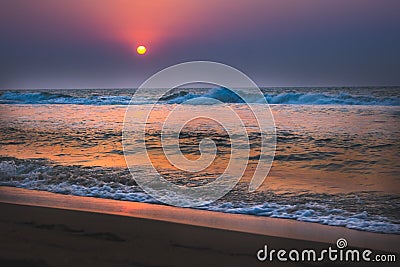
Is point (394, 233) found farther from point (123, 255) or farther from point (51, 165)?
point (51, 165)

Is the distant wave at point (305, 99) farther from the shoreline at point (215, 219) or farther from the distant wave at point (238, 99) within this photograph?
the shoreline at point (215, 219)

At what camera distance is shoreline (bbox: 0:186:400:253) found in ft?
14.2

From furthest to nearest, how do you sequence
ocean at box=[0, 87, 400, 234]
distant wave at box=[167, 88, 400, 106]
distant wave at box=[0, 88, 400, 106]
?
distant wave at box=[0, 88, 400, 106], distant wave at box=[167, 88, 400, 106], ocean at box=[0, 87, 400, 234]

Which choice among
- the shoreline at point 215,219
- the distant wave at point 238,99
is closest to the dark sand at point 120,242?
the shoreline at point 215,219

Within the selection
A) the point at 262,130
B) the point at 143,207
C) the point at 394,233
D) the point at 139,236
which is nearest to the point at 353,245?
the point at 394,233

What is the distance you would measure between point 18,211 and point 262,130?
1231 cm

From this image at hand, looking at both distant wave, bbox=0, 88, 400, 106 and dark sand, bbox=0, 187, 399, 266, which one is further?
distant wave, bbox=0, 88, 400, 106

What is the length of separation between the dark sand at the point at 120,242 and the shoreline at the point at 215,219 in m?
0.08

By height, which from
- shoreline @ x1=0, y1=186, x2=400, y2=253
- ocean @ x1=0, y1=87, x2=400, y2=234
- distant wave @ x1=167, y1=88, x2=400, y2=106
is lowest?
shoreline @ x1=0, y1=186, x2=400, y2=253

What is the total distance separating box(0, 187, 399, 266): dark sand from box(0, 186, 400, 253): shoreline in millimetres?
77

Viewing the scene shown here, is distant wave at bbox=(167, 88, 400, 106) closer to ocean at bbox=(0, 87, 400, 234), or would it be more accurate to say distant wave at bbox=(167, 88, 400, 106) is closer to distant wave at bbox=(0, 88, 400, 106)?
distant wave at bbox=(0, 88, 400, 106)

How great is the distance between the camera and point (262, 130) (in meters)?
16.5

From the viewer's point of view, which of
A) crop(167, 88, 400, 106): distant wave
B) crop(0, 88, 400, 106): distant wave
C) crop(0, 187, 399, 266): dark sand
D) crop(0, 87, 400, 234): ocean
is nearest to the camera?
crop(0, 187, 399, 266): dark sand

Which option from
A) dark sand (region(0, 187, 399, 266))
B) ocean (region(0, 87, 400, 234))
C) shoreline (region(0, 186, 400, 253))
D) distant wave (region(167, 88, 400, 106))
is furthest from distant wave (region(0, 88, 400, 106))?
dark sand (region(0, 187, 399, 266))
